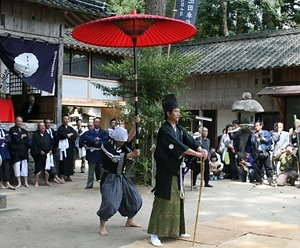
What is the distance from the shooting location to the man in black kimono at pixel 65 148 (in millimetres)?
11969

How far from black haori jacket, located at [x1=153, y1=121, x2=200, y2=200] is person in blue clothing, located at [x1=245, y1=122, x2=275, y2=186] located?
21.8ft

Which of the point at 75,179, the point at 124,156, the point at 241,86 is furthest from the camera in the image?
the point at 241,86

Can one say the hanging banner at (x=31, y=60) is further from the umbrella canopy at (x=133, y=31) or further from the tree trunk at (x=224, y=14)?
the tree trunk at (x=224, y=14)

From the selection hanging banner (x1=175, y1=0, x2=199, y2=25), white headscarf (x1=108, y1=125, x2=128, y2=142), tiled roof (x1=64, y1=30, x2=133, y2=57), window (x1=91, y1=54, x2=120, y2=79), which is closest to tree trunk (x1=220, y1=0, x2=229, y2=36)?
tiled roof (x1=64, y1=30, x2=133, y2=57)

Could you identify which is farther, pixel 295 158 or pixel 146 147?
pixel 295 158

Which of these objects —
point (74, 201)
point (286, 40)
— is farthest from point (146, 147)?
point (286, 40)

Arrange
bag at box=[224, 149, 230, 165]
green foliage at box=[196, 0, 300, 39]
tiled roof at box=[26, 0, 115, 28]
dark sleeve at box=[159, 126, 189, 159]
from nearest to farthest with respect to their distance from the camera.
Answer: dark sleeve at box=[159, 126, 189, 159], tiled roof at box=[26, 0, 115, 28], bag at box=[224, 149, 230, 165], green foliage at box=[196, 0, 300, 39]

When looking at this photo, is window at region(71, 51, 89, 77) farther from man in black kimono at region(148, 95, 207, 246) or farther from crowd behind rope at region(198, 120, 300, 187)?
man in black kimono at region(148, 95, 207, 246)

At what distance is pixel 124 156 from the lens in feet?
20.9

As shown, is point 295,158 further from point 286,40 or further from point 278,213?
point 286,40

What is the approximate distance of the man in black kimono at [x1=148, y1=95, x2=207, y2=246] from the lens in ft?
19.0

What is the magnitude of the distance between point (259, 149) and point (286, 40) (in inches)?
351

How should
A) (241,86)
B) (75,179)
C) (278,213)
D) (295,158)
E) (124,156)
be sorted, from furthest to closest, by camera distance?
1. (241,86)
2. (75,179)
3. (295,158)
4. (278,213)
5. (124,156)

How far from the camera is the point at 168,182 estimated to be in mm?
5824
